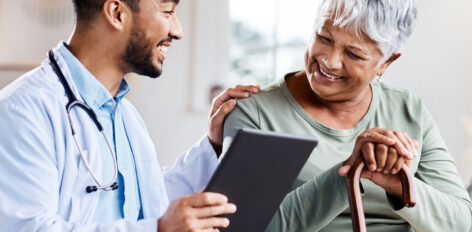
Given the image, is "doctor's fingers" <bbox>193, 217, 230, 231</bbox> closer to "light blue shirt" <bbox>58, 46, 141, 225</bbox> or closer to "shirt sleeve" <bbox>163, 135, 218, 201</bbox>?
"light blue shirt" <bbox>58, 46, 141, 225</bbox>

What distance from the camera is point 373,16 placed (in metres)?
1.65

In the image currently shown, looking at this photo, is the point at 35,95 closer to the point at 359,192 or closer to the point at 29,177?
the point at 29,177

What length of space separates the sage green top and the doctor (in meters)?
0.11

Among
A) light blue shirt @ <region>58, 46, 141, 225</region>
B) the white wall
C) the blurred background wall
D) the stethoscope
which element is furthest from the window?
the stethoscope

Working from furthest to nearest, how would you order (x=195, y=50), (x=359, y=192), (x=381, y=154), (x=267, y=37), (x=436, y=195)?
(x=195, y=50) < (x=267, y=37) < (x=436, y=195) < (x=381, y=154) < (x=359, y=192)

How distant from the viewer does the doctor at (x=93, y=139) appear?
48.6 inches

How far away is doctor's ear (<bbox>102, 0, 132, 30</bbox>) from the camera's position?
1.45 metres

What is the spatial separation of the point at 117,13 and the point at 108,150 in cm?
29

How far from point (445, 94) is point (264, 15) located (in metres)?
1.41

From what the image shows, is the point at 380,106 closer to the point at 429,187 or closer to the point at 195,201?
the point at 429,187

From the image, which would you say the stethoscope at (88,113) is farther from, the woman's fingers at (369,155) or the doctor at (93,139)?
the woman's fingers at (369,155)

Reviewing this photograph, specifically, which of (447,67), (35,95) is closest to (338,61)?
(35,95)

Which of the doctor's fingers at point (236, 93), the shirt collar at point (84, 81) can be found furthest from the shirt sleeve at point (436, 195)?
the shirt collar at point (84, 81)

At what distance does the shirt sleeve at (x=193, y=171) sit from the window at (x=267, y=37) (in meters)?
2.08
